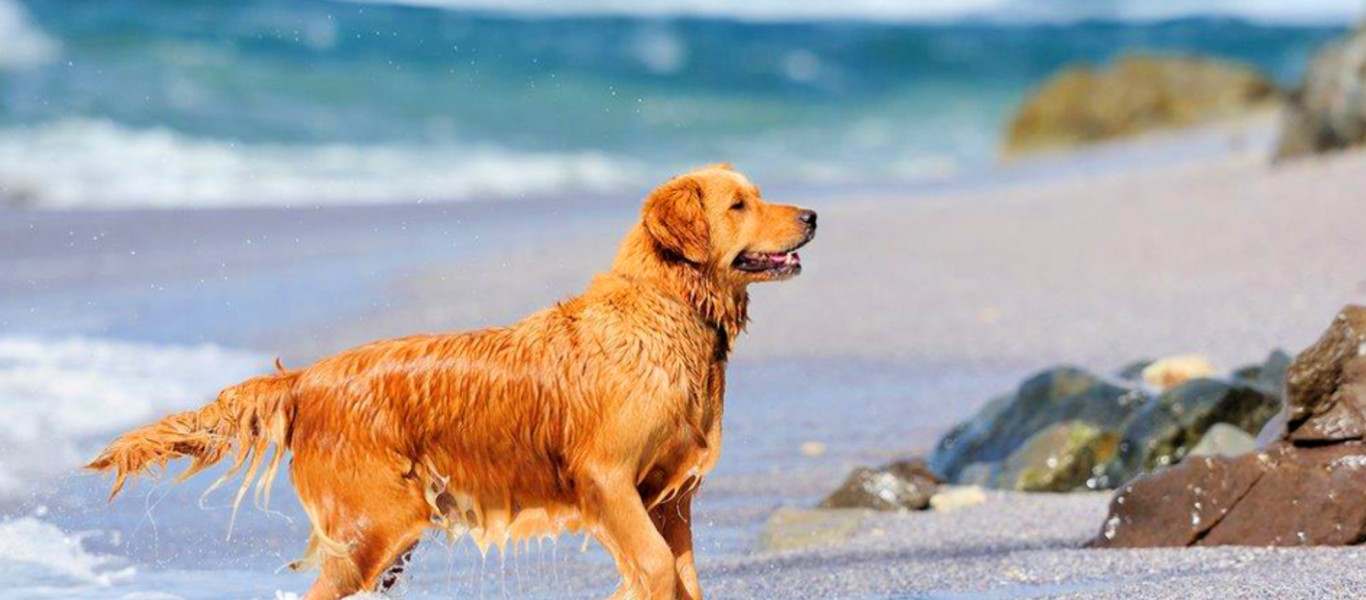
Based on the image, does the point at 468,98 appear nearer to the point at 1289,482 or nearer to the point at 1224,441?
the point at 1224,441

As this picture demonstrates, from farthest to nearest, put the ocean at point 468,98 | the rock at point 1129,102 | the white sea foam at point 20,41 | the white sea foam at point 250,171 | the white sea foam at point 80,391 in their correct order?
1. the rock at point 1129,102
2. the white sea foam at point 20,41
3. the ocean at point 468,98
4. the white sea foam at point 250,171
5. the white sea foam at point 80,391

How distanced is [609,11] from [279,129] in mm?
25465

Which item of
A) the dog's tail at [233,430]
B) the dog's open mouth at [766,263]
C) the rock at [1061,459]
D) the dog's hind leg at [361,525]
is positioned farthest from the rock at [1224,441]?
the dog's tail at [233,430]

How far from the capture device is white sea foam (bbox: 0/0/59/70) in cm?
3008

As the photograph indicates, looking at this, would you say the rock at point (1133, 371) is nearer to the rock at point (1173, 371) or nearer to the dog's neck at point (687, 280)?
the rock at point (1173, 371)

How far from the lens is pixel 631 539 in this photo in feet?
17.3

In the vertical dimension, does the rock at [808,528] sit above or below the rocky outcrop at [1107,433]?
below

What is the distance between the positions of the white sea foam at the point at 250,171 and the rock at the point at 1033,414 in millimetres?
13578

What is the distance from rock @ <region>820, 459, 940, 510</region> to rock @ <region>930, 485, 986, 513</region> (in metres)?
0.04

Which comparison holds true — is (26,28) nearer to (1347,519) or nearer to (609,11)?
(609,11)

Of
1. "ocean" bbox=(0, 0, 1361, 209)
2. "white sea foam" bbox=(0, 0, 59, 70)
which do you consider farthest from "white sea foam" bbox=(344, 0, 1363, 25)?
"white sea foam" bbox=(0, 0, 59, 70)

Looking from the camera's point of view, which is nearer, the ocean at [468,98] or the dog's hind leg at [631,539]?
the dog's hind leg at [631,539]

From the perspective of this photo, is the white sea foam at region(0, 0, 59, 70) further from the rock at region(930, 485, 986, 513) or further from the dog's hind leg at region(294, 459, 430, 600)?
the dog's hind leg at region(294, 459, 430, 600)

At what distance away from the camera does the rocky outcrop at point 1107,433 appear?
796cm
